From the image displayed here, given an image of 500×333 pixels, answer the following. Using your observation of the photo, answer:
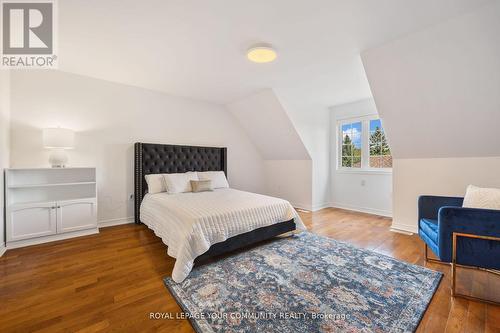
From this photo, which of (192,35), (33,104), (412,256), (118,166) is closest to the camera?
(192,35)

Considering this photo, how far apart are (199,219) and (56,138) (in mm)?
2279

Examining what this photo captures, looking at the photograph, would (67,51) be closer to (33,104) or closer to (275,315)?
(33,104)

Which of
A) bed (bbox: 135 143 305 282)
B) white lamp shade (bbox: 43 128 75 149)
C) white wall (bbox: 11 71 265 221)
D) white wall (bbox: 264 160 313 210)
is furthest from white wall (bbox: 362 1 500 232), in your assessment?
white lamp shade (bbox: 43 128 75 149)

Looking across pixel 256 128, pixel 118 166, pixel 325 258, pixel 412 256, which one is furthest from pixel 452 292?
pixel 118 166

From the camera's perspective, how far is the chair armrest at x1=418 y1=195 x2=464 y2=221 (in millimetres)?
2305

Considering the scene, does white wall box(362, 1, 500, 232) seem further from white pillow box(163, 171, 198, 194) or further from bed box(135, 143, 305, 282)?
white pillow box(163, 171, 198, 194)

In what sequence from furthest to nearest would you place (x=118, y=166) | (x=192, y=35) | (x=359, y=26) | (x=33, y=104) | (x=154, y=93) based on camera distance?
Answer: 1. (x=154, y=93)
2. (x=118, y=166)
3. (x=33, y=104)
4. (x=192, y=35)
5. (x=359, y=26)

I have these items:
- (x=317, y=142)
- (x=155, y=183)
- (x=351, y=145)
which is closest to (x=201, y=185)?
(x=155, y=183)

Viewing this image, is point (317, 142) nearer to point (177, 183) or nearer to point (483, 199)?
point (483, 199)

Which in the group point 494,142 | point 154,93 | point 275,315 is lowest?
point 275,315

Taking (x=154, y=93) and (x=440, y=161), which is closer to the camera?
(x=440, y=161)

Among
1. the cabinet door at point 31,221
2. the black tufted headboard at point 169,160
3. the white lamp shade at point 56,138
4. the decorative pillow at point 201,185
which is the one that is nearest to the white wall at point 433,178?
the decorative pillow at point 201,185

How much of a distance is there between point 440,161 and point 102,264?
175 inches

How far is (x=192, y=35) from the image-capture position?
217cm
